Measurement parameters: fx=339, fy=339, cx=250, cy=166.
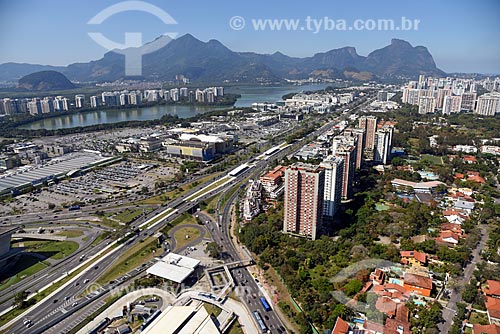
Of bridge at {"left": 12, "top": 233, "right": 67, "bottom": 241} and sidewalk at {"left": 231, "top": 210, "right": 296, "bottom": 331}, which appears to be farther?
bridge at {"left": 12, "top": 233, "right": 67, "bottom": 241}

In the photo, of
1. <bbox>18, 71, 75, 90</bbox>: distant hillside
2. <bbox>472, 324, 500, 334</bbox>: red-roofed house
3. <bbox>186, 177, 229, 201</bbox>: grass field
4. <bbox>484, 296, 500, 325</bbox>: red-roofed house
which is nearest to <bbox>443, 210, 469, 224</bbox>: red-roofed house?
<bbox>484, 296, 500, 325</bbox>: red-roofed house

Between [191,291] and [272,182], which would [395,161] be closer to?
[272,182]

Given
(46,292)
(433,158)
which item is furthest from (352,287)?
(433,158)

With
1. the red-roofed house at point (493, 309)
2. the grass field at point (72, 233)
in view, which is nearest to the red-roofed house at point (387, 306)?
the red-roofed house at point (493, 309)

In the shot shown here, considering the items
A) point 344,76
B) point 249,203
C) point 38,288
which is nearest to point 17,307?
point 38,288

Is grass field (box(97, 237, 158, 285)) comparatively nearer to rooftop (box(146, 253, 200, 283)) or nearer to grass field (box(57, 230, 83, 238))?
rooftop (box(146, 253, 200, 283))

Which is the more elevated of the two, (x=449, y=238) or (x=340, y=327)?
(x=449, y=238)

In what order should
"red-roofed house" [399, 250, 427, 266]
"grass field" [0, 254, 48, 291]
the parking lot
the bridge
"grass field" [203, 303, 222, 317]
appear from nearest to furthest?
"grass field" [203, 303, 222, 317] → "grass field" [0, 254, 48, 291] → "red-roofed house" [399, 250, 427, 266] → the bridge → the parking lot

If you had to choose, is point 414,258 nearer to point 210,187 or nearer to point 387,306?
point 387,306
